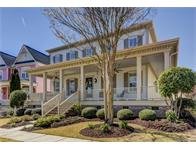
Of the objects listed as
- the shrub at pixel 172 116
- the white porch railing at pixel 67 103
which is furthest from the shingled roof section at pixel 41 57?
the shrub at pixel 172 116

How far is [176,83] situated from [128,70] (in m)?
6.06

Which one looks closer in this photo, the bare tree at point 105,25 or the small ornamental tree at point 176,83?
the bare tree at point 105,25

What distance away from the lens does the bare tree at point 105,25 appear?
370 inches

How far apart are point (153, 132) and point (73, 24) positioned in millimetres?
4882

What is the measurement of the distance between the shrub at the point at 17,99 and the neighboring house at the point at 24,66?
2.46 m

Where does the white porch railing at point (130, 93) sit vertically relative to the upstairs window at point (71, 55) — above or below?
below

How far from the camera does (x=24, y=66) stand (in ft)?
67.4

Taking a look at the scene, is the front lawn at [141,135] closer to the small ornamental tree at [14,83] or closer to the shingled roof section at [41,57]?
the small ornamental tree at [14,83]

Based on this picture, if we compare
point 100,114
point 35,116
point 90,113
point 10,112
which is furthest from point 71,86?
point 100,114
